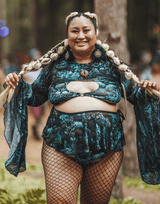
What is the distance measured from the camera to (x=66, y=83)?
237 centimetres

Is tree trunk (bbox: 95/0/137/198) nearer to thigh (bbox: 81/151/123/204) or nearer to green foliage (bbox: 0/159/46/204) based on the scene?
green foliage (bbox: 0/159/46/204)

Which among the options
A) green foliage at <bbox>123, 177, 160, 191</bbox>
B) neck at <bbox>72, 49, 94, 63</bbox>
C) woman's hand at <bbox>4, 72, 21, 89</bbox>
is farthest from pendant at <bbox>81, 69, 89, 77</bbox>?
green foliage at <bbox>123, 177, 160, 191</bbox>

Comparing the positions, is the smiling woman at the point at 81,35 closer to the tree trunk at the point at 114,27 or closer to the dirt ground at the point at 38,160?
the tree trunk at the point at 114,27

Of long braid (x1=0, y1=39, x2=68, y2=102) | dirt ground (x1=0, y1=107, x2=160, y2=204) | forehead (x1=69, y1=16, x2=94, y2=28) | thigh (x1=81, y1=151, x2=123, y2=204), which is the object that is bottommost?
dirt ground (x1=0, y1=107, x2=160, y2=204)

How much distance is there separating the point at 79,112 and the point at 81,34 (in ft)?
2.14

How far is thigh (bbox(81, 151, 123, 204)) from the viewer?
242 centimetres

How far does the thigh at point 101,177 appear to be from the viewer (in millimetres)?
2420

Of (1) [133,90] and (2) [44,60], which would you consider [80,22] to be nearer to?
(2) [44,60]

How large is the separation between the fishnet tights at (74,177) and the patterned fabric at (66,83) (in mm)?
173

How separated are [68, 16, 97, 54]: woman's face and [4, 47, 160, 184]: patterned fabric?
0.16 m

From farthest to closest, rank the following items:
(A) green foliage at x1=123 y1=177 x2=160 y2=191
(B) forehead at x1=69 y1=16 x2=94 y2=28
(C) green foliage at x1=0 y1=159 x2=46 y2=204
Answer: (A) green foliage at x1=123 y1=177 x2=160 y2=191 < (C) green foliage at x1=0 y1=159 x2=46 y2=204 < (B) forehead at x1=69 y1=16 x2=94 y2=28

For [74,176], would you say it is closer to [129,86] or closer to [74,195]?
[74,195]

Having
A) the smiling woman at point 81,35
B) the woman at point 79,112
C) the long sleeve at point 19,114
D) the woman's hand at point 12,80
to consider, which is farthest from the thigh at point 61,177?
the smiling woman at point 81,35

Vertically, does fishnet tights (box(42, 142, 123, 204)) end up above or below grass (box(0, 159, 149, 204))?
above
